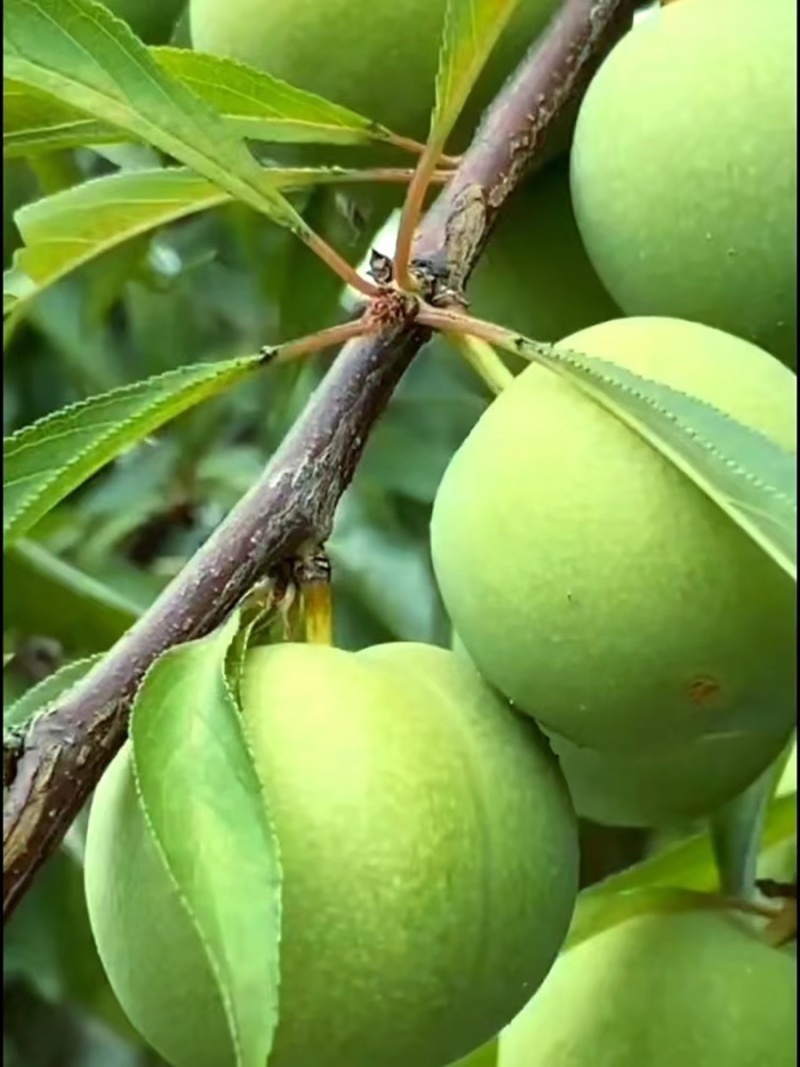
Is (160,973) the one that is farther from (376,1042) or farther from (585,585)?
(585,585)

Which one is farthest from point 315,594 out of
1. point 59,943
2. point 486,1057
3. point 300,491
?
point 59,943

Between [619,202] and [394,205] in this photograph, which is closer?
[619,202]

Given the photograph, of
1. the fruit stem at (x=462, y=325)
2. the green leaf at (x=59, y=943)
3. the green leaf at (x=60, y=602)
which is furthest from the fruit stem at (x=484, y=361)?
the green leaf at (x=59, y=943)

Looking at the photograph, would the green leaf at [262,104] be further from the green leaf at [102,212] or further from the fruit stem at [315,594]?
the fruit stem at [315,594]

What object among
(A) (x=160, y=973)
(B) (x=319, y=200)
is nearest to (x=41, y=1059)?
(B) (x=319, y=200)

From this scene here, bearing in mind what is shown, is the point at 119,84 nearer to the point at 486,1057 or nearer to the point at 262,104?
the point at 262,104

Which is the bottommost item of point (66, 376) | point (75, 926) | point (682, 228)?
point (75, 926)
